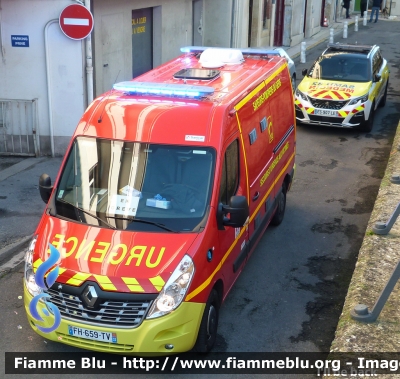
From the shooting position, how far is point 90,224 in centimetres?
610

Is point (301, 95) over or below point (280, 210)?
over

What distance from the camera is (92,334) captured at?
552cm

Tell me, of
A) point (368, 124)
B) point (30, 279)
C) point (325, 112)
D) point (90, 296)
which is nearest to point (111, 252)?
point (90, 296)

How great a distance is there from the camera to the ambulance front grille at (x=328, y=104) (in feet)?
46.6

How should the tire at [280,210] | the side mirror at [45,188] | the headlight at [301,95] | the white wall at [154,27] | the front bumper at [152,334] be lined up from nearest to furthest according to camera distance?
the front bumper at [152,334], the side mirror at [45,188], the tire at [280,210], the white wall at [154,27], the headlight at [301,95]

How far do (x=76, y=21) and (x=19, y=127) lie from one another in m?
2.38

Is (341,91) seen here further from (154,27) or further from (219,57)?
(219,57)

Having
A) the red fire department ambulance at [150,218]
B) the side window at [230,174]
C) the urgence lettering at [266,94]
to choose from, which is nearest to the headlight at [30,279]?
the red fire department ambulance at [150,218]

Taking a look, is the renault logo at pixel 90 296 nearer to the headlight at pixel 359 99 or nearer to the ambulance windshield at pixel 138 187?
the ambulance windshield at pixel 138 187

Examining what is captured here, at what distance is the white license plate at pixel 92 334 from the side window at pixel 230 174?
1.75 meters

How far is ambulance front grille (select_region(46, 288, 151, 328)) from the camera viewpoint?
5.45 meters

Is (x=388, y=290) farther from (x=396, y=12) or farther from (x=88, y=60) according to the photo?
(x=396, y=12)

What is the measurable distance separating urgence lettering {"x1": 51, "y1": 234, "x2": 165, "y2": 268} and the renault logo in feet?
0.94

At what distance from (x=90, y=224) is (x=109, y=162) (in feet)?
2.34
